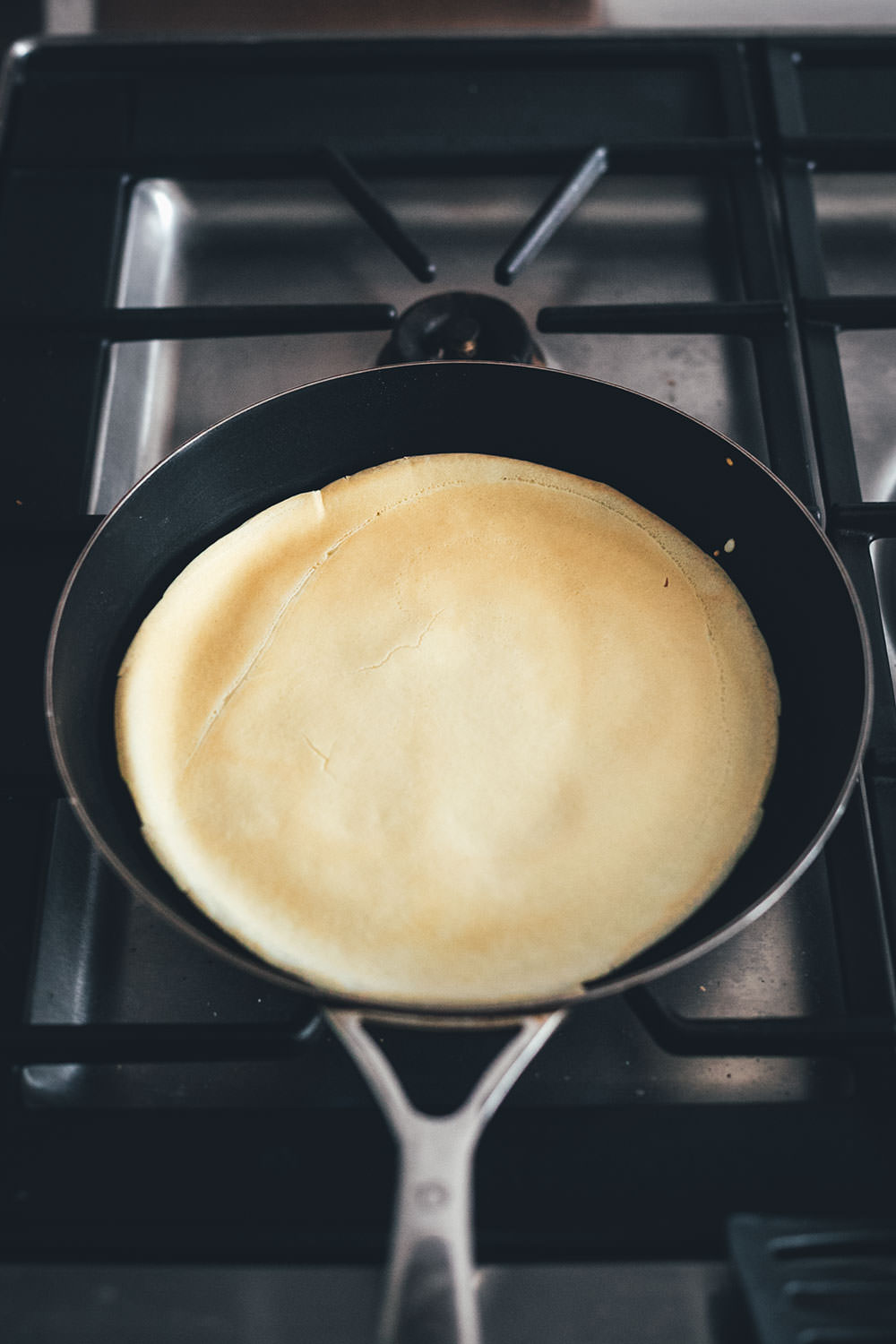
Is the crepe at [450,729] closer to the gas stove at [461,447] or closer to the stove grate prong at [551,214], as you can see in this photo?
the gas stove at [461,447]

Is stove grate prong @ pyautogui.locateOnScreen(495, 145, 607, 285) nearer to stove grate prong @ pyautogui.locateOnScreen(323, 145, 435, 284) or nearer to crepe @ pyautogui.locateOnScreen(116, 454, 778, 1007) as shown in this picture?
stove grate prong @ pyautogui.locateOnScreen(323, 145, 435, 284)

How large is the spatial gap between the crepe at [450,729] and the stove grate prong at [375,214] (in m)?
0.18

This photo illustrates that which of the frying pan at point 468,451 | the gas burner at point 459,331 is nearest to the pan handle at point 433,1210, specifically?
the frying pan at point 468,451

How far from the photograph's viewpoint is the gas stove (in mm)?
542

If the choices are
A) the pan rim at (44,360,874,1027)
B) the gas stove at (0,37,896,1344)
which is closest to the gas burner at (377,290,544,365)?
the gas stove at (0,37,896,1344)

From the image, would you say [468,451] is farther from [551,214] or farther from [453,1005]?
[453,1005]

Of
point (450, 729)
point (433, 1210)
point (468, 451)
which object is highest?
point (468, 451)

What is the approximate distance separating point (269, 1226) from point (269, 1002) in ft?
0.46

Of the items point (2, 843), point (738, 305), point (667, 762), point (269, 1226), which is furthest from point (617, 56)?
point (269, 1226)

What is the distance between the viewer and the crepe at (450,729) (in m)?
0.63

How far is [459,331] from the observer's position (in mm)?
822

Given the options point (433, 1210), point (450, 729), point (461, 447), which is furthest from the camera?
point (461, 447)

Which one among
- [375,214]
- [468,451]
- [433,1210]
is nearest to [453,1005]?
[433,1210]

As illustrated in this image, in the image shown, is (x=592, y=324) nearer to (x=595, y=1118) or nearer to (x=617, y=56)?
(x=617, y=56)
